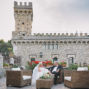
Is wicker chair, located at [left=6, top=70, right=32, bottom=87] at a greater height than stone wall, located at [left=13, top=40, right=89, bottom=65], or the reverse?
stone wall, located at [left=13, top=40, right=89, bottom=65]

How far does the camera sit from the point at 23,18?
32.5 m

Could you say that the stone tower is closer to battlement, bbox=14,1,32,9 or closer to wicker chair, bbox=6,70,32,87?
battlement, bbox=14,1,32,9

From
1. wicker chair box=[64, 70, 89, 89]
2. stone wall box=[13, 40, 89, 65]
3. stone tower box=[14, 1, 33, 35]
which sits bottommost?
wicker chair box=[64, 70, 89, 89]

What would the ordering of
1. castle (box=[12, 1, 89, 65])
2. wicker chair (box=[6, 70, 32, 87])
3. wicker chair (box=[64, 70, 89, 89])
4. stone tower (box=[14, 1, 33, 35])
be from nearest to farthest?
wicker chair (box=[64, 70, 89, 89]) < wicker chair (box=[6, 70, 32, 87]) < castle (box=[12, 1, 89, 65]) < stone tower (box=[14, 1, 33, 35])

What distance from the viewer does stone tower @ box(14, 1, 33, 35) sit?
106ft

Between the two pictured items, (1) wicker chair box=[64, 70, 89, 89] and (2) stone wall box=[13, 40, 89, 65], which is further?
(2) stone wall box=[13, 40, 89, 65]

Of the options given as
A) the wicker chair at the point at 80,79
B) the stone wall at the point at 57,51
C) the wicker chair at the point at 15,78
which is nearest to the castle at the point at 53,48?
the stone wall at the point at 57,51

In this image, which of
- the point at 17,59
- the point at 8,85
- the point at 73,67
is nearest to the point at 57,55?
the point at 17,59

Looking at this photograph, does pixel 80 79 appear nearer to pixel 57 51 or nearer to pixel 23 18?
pixel 57 51

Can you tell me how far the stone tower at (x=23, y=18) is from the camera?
106 ft

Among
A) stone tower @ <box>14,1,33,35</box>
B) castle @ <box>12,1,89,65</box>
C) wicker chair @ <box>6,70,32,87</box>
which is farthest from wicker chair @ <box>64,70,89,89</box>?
stone tower @ <box>14,1,33,35</box>

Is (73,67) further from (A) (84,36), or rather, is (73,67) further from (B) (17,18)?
(B) (17,18)

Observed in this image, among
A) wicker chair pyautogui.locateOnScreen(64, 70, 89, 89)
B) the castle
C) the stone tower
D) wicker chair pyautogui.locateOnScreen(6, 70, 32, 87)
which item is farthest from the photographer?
the stone tower

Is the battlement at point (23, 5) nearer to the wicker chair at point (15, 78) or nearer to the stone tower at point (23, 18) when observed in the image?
the stone tower at point (23, 18)
